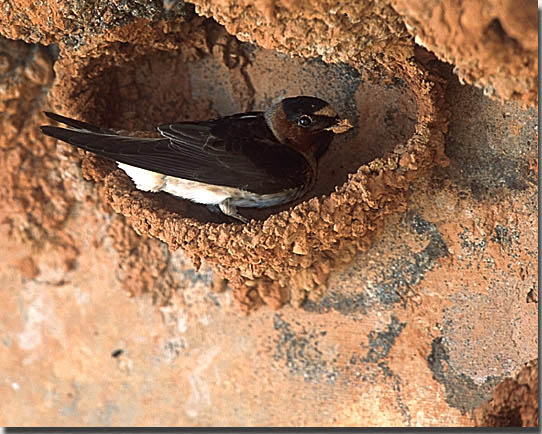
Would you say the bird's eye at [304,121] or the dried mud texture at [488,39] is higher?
the dried mud texture at [488,39]

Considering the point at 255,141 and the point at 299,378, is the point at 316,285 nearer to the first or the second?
the point at 299,378

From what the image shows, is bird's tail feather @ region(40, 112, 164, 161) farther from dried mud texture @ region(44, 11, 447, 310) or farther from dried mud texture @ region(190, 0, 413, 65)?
dried mud texture @ region(190, 0, 413, 65)

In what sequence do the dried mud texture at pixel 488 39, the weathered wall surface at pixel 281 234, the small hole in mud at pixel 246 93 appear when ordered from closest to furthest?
1. the dried mud texture at pixel 488 39
2. the weathered wall surface at pixel 281 234
3. the small hole in mud at pixel 246 93

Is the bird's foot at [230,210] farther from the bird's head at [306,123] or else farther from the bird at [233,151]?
the bird's head at [306,123]

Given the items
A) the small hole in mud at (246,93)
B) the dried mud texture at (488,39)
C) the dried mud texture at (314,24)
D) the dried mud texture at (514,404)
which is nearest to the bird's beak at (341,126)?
the small hole in mud at (246,93)

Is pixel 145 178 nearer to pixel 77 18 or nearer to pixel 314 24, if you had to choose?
pixel 77 18

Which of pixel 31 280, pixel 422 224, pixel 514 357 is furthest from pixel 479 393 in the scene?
pixel 31 280

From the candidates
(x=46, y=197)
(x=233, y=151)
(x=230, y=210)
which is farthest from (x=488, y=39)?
(x=46, y=197)
